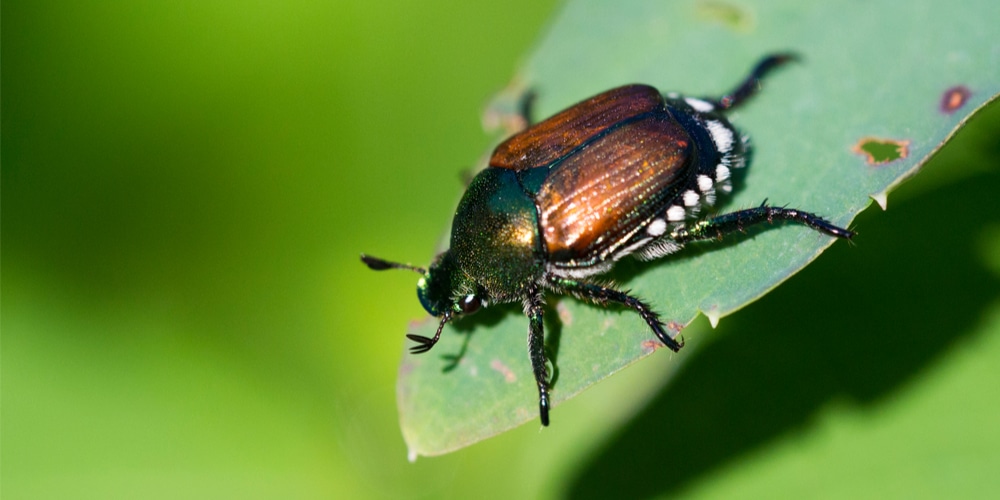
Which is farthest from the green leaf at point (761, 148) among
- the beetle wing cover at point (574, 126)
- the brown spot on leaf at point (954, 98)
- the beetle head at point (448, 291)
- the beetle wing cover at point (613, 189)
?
the beetle wing cover at point (574, 126)

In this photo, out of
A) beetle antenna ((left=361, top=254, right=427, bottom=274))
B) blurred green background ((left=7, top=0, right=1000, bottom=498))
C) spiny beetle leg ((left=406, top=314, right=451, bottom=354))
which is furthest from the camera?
beetle antenna ((left=361, top=254, right=427, bottom=274))

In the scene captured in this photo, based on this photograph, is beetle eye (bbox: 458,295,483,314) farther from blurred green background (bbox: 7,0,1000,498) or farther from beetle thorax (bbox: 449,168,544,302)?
blurred green background (bbox: 7,0,1000,498)

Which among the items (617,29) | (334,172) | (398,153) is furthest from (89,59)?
(617,29)

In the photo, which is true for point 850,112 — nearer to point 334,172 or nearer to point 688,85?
point 688,85

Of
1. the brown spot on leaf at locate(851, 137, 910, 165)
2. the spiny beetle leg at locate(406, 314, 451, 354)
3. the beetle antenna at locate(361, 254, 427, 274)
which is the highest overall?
the beetle antenna at locate(361, 254, 427, 274)

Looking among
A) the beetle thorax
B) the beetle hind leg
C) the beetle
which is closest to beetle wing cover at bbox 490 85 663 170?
the beetle

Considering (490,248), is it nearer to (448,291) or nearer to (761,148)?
(448,291)
